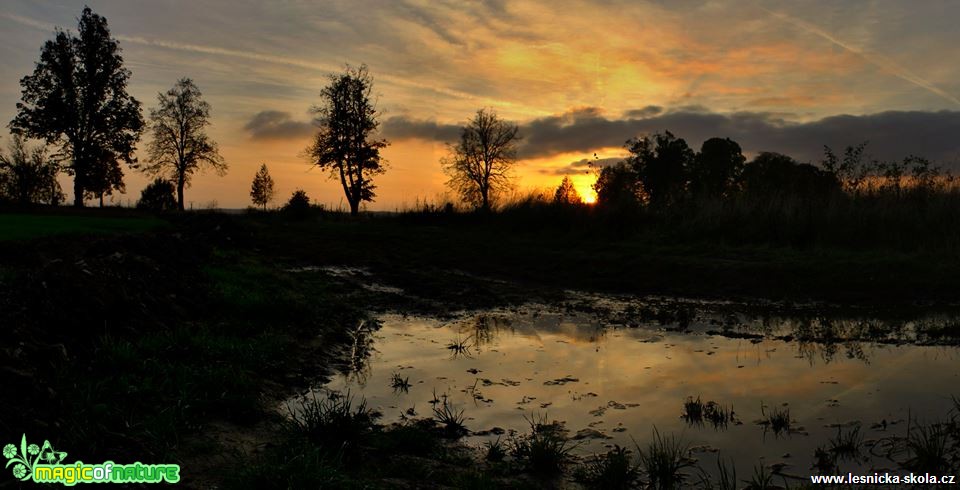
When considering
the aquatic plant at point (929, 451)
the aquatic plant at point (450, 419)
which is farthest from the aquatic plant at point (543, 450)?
the aquatic plant at point (929, 451)

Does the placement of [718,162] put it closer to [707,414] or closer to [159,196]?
[159,196]

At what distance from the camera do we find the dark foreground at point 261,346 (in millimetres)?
3920

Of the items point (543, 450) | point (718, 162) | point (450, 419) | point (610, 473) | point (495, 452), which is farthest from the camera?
point (718, 162)

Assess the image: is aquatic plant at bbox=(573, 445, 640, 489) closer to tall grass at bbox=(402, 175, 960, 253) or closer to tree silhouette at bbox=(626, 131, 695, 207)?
tall grass at bbox=(402, 175, 960, 253)

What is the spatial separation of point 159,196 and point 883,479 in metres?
57.8

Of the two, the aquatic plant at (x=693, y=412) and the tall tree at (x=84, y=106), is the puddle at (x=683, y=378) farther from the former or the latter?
the tall tree at (x=84, y=106)

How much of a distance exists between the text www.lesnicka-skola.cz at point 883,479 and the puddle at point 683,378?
146 millimetres

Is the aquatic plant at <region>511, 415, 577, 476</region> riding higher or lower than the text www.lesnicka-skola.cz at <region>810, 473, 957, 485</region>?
lower

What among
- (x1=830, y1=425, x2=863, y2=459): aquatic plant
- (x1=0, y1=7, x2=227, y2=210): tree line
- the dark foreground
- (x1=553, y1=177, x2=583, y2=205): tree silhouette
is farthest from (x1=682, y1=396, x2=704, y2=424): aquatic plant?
(x1=0, y1=7, x2=227, y2=210): tree line

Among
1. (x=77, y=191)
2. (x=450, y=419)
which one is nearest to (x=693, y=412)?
(x=450, y=419)

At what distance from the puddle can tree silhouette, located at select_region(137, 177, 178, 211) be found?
49649 mm

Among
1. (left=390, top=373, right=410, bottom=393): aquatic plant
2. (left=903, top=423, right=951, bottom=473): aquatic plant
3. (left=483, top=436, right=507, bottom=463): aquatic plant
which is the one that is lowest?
(left=483, top=436, right=507, bottom=463): aquatic plant

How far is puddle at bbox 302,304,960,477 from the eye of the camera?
470 cm

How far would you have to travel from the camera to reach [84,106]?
44.1 meters
